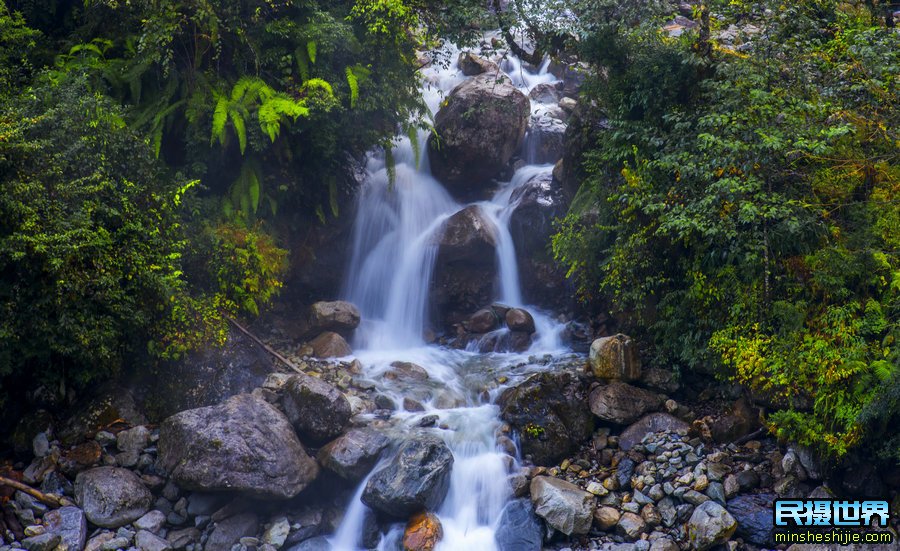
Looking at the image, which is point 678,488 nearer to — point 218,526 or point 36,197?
point 218,526

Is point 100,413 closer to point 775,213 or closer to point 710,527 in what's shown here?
point 710,527

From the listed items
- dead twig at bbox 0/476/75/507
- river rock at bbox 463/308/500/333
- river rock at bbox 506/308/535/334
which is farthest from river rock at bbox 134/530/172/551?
river rock at bbox 506/308/535/334

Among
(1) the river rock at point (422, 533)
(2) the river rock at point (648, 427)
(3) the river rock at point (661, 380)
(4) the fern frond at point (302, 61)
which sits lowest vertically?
(1) the river rock at point (422, 533)

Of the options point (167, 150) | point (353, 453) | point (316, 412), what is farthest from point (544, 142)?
point (353, 453)

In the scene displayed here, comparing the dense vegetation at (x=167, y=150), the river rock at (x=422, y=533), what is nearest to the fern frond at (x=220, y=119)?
the dense vegetation at (x=167, y=150)

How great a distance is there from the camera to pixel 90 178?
725 centimetres

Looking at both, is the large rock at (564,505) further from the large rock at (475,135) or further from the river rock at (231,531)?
the large rock at (475,135)

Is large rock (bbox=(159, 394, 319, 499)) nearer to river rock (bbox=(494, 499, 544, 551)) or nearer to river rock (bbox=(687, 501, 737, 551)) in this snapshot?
river rock (bbox=(494, 499, 544, 551))

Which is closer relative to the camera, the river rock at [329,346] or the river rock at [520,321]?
the river rock at [329,346]

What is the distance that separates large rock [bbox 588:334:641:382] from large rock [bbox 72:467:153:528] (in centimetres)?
596

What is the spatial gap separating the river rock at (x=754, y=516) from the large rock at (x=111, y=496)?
21.6 ft

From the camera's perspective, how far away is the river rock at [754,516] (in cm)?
638

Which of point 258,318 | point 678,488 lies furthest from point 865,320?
point 258,318

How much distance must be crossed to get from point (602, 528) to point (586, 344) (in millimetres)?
4177
